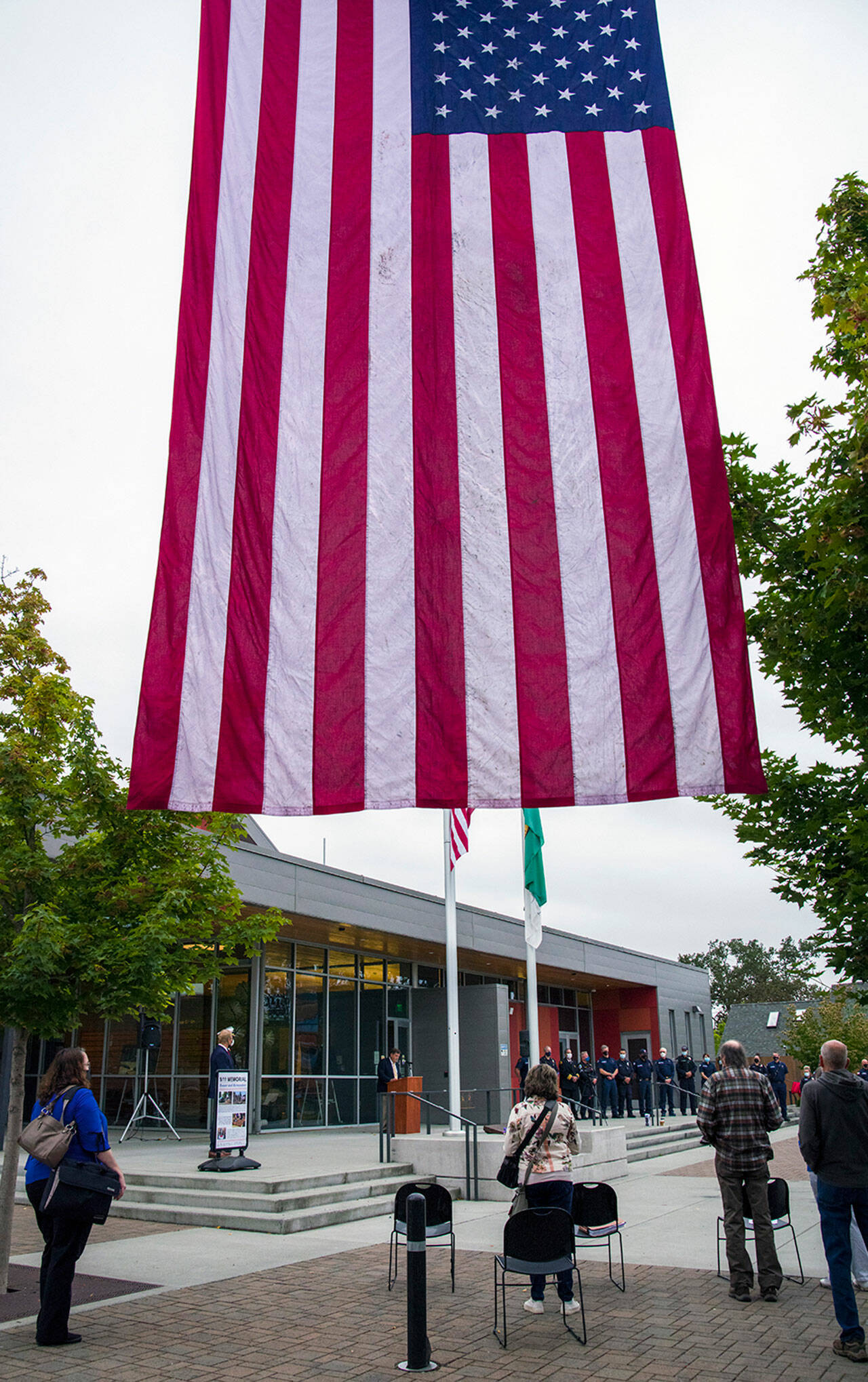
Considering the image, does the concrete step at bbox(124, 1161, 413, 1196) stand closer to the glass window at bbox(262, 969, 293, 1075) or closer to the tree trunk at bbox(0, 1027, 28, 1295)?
the tree trunk at bbox(0, 1027, 28, 1295)

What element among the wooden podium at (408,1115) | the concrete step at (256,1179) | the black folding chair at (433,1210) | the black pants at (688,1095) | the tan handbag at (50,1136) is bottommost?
the black pants at (688,1095)

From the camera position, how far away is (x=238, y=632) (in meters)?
6.10

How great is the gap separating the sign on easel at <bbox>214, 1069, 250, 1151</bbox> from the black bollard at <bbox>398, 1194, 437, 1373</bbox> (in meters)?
8.29

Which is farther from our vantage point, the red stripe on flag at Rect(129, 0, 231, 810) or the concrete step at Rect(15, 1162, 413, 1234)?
the concrete step at Rect(15, 1162, 413, 1234)

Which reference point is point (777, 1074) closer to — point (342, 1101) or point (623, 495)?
point (342, 1101)

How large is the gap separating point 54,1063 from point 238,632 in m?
3.61

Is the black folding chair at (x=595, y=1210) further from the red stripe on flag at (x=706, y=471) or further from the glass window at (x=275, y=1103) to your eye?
the glass window at (x=275, y=1103)

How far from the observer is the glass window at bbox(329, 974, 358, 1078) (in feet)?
86.0

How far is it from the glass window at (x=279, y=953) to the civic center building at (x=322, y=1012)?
3 cm

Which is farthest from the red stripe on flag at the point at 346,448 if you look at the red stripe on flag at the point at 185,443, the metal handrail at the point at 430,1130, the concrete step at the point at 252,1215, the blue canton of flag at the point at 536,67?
the metal handrail at the point at 430,1130

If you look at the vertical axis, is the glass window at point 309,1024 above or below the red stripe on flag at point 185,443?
below

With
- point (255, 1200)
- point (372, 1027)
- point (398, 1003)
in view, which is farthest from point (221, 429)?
point (398, 1003)

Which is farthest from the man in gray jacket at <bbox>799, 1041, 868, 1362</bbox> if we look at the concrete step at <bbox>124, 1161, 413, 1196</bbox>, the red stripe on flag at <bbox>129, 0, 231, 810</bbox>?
the concrete step at <bbox>124, 1161, 413, 1196</bbox>

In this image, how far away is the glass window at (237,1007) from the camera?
23.5 metres
